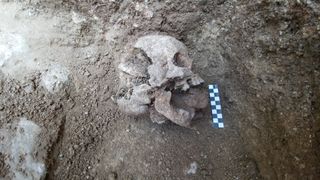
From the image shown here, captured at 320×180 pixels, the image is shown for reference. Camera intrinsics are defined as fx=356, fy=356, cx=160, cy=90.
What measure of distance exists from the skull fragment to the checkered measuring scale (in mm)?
143

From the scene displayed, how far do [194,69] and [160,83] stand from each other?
42 centimetres

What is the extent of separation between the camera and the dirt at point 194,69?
2051 mm

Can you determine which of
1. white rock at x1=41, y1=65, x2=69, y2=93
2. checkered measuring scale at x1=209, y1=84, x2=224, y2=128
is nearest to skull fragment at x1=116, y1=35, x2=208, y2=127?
checkered measuring scale at x1=209, y1=84, x2=224, y2=128

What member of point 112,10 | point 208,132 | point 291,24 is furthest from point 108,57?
point 291,24

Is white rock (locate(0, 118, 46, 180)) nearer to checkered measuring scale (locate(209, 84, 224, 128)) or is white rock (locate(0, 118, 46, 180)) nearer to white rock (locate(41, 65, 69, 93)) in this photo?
white rock (locate(41, 65, 69, 93))

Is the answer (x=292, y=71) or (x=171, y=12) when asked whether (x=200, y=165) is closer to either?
(x=292, y=71)

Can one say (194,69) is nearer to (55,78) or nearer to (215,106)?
(215,106)

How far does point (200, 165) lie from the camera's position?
2113mm

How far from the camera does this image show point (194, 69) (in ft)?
7.89

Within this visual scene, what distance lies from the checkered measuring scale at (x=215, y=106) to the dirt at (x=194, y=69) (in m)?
0.04

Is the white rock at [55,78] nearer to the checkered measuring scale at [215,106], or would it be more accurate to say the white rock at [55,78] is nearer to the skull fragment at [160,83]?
the skull fragment at [160,83]

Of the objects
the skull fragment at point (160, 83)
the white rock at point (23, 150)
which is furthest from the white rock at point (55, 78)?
the skull fragment at point (160, 83)

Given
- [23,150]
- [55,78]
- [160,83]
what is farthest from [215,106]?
[23,150]

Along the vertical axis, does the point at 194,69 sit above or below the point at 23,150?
above
